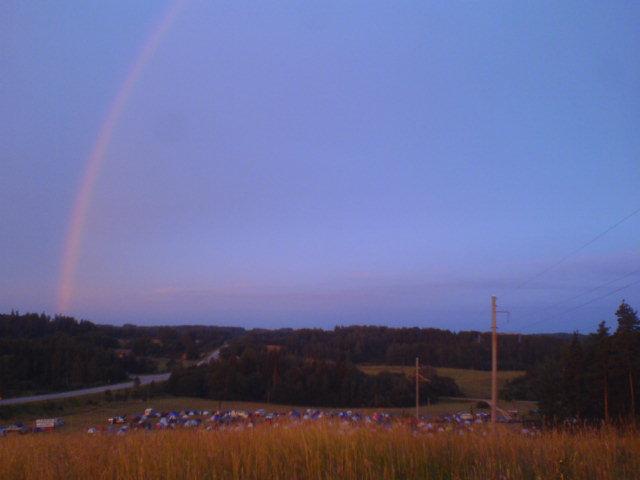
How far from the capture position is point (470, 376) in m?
40.9

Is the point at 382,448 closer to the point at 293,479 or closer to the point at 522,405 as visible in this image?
the point at 293,479

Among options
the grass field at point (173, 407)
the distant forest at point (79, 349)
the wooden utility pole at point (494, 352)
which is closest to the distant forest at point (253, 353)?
the distant forest at point (79, 349)

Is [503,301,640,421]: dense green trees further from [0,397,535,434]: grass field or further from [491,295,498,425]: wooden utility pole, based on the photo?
[0,397,535,434]: grass field

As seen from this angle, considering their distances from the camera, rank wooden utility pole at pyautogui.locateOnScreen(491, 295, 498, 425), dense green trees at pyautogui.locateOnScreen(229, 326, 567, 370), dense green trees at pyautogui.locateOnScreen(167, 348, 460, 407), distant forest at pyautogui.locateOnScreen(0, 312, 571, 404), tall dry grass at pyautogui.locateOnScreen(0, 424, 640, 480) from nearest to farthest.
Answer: tall dry grass at pyautogui.locateOnScreen(0, 424, 640, 480)
wooden utility pole at pyautogui.locateOnScreen(491, 295, 498, 425)
dense green trees at pyautogui.locateOnScreen(167, 348, 460, 407)
distant forest at pyautogui.locateOnScreen(0, 312, 571, 404)
dense green trees at pyautogui.locateOnScreen(229, 326, 567, 370)

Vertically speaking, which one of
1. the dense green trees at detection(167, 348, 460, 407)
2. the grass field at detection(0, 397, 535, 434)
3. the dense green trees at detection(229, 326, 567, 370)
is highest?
the dense green trees at detection(229, 326, 567, 370)

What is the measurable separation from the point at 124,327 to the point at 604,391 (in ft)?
206

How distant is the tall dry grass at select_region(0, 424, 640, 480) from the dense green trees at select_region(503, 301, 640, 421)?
36.3ft

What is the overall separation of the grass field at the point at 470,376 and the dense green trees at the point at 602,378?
1547 centimetres

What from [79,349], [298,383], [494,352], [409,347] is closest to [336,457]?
[494,352]

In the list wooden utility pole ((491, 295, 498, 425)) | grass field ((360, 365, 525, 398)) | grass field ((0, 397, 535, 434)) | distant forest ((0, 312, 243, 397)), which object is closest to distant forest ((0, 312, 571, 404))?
distant forest ((0, 312, 243, 397))

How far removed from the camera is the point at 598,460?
4.98 m

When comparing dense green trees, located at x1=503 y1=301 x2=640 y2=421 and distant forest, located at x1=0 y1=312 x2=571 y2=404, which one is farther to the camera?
distant forest, located at x1=0 y1=312 x2=571 y2=404

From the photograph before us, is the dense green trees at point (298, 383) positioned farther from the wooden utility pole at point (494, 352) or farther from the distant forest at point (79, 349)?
the wooden utility pole at point (494, 352)

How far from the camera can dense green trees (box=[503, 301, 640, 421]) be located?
16.7m
